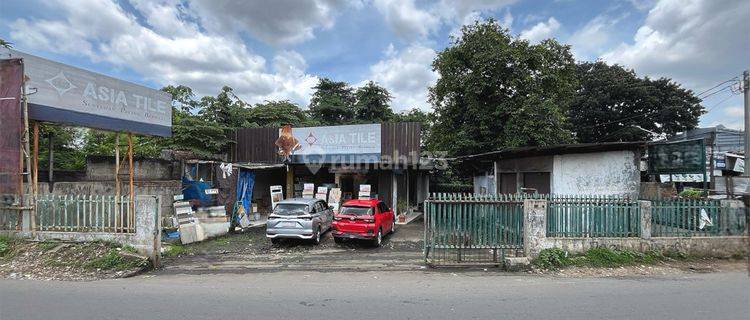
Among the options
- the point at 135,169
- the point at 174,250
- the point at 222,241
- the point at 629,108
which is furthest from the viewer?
the point at 629,108

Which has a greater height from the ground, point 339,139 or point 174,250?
point 339,139

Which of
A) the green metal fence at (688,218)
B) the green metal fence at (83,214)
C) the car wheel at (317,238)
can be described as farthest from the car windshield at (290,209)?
the green metal fence at (688,218)

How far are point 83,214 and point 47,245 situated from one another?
3.20 ft

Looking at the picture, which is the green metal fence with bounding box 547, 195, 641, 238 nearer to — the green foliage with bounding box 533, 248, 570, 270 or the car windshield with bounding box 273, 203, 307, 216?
the green foliage with bounding box 533, 248, 570, 270

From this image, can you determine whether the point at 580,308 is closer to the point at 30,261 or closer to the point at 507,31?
the point at 30,261

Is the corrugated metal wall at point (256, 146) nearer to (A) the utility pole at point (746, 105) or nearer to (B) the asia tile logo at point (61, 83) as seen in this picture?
(B) the asia tile logo at point (61, 83)

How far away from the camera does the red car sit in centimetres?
1155

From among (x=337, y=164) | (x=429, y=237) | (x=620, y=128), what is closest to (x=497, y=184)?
(x=337, y=164)

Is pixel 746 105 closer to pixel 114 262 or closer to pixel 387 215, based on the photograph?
pixel 387 215

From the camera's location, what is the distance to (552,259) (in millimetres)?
8688

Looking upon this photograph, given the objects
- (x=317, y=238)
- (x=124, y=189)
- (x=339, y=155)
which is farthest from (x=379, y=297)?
(x=124, y=189)

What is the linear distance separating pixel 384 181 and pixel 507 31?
11.8 m

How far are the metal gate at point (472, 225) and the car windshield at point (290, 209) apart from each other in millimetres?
4632

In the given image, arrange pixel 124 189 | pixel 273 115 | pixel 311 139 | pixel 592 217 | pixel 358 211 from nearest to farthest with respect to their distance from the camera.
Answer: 1. pixel 592 217
2. pixel 358 211
3. pixel 124 189
4. pixel 311 139
5. pixel 273 115
